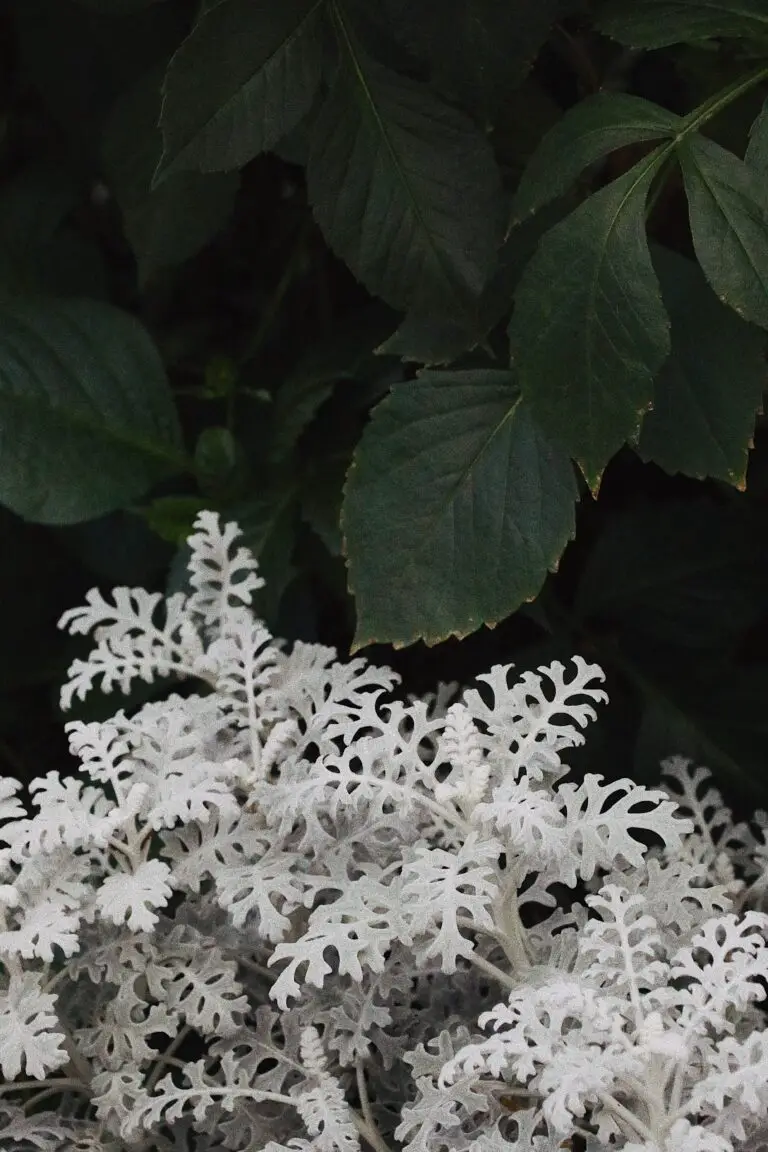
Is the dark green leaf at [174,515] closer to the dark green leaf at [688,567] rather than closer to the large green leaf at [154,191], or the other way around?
the large green leaf at [154,191]

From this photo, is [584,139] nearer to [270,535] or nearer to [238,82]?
[238,82]

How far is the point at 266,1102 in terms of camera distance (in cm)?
45

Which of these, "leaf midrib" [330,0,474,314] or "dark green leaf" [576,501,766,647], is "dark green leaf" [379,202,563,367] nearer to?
"leaf midrib" [330,0,474,314]

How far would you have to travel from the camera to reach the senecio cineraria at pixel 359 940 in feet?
1.25

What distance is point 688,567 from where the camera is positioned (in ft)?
2.17

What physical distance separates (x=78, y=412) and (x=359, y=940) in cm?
32

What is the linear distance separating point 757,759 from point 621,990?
26 centimetres

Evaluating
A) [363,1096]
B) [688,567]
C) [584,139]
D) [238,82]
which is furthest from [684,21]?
[363,1096]

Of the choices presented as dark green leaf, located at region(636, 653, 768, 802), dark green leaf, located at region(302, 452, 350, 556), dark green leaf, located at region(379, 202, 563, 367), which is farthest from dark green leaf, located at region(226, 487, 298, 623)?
dark green leaf, located at region(636, 653, 768, 802)

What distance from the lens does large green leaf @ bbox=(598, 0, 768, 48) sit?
18.1 inches

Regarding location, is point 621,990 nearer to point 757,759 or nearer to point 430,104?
point 757,759

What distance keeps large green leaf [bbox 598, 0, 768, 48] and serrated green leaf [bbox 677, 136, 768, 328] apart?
6 centimetres

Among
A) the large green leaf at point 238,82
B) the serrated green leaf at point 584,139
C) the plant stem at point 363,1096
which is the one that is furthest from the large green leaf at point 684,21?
the plant stem at point 363,1096

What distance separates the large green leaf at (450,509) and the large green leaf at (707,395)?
0.05 m
